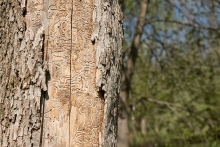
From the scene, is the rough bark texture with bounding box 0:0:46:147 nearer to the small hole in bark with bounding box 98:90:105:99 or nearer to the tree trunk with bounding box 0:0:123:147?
the tree trunk with bounding box 0:0:123:147

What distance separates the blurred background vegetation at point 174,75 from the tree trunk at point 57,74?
16.4 ft

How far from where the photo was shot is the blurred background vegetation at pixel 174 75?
7.07 metres

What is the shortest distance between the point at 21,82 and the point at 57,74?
6.2 inches

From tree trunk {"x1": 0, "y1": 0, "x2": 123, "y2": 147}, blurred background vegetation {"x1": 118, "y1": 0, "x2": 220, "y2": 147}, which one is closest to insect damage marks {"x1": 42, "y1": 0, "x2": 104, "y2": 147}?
tree trunk {"x1": 0, "y1": 0, "x2": 123, "y2": 147}

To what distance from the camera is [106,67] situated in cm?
175

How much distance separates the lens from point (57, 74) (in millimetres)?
1727

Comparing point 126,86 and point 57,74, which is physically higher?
point 57,74

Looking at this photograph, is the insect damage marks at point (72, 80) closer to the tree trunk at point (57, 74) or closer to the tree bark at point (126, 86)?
the tree trunk at point (57, 74)

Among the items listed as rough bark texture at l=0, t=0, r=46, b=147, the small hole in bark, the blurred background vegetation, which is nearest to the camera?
rough bark texture at l=0, t=0, r=46, b=147

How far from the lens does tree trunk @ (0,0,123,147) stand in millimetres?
1670

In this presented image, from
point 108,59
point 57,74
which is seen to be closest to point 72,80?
point 57,74

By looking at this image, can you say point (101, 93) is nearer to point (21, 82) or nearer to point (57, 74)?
point (57, 74)

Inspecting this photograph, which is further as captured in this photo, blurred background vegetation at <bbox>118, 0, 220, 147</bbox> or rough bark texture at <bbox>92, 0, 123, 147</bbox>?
blurred background vegetation at <bbox>118, 0, 220, 147</bbox>

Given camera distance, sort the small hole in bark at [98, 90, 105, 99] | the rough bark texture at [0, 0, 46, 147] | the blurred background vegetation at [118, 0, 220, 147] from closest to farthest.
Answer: the rough bark texture at [0, 0, 46, 147] < the small hole in bark at [98, 90, 105, 99] < the blurred background vegetation at [118, 0, 220, 147]
